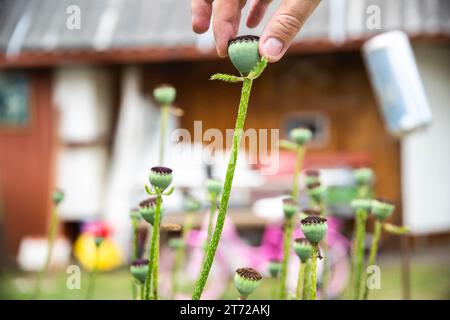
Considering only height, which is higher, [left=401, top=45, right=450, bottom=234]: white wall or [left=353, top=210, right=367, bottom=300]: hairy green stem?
[left=401, top=45, right=450, bottom=234]: white wall

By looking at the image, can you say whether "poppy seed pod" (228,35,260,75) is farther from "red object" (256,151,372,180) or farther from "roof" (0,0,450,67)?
"red object" (256,151,372,180)

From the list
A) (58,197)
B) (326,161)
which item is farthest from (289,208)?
(326,161)

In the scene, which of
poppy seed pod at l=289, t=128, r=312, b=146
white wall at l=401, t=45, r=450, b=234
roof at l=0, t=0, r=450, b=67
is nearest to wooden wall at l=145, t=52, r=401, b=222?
white wall at l=401, t=45, r=450, b=234

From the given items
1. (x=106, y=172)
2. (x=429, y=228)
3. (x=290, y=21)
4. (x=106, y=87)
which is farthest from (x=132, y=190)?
(x=290, y=21)

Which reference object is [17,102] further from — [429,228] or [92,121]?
[429,228]

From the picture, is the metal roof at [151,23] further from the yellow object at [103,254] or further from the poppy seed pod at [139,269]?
the poppy seed pod at [139,269]
